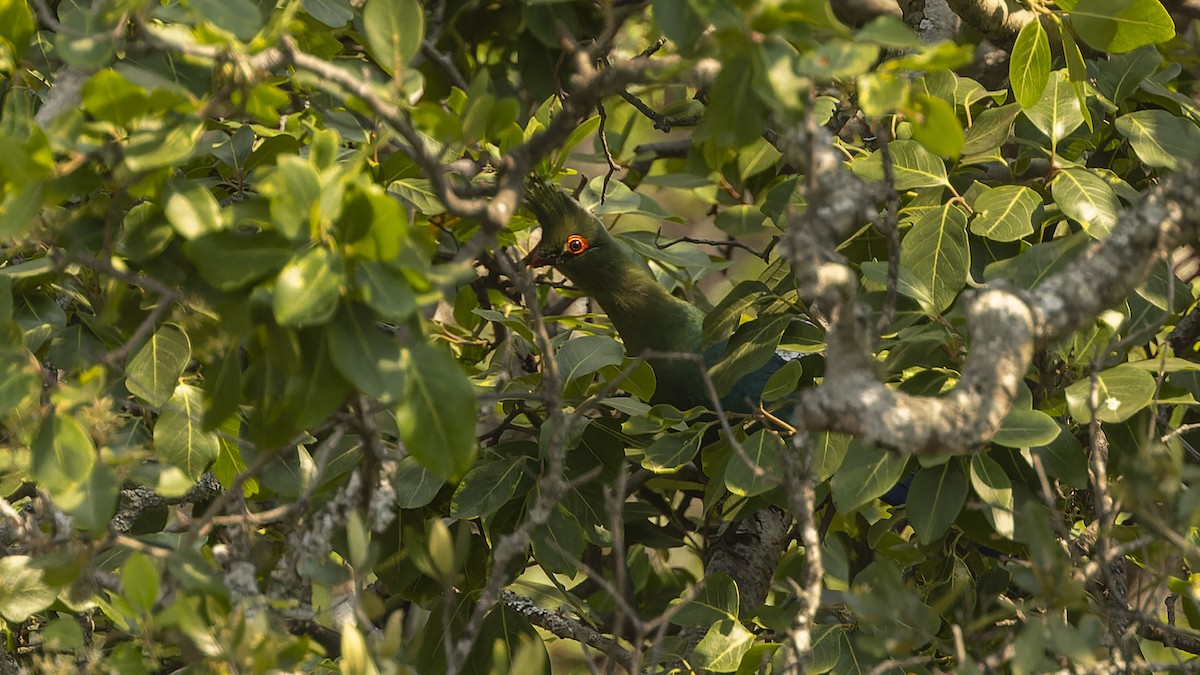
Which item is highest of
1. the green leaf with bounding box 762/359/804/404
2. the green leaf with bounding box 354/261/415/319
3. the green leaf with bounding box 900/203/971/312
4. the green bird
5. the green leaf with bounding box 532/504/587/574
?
the green leaf with bounding box 354/261/415/319

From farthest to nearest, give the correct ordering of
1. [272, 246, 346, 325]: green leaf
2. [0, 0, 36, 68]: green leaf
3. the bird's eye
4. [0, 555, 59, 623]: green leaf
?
the bird's eye, [0, 555, 59, 623]: green leaf, [0, 0, 36, 68]: green leaf, [272, 246, 346, 325]: green leaf

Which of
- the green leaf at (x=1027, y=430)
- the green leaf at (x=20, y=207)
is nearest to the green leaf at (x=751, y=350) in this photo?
the green leaf at (x=1027, y=430)

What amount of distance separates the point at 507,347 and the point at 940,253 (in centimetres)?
86

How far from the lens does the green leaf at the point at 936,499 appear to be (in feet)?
5.82

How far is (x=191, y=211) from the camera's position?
1195 mm

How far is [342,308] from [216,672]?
0.42 metres

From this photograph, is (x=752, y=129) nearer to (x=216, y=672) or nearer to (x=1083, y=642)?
(x=1083, y=642)

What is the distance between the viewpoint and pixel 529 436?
2.34 meters

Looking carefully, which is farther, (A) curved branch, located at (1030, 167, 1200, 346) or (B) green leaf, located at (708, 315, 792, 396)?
(B) green leaf, located at (708, 315, 792, 396)

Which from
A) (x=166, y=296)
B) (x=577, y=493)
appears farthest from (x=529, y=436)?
(x=166, y=296)

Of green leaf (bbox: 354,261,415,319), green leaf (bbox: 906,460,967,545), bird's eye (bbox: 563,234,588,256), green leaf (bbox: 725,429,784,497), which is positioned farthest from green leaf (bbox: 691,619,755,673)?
bird's eye (bbox: 563,234,588,256)

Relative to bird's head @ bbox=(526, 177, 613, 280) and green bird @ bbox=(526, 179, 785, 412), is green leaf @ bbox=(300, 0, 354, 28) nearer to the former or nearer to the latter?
bird's head @ bbox=(526, 177, 613, 280)

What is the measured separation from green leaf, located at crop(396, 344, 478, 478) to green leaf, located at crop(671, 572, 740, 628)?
832mm

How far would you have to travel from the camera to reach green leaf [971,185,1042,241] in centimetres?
191
